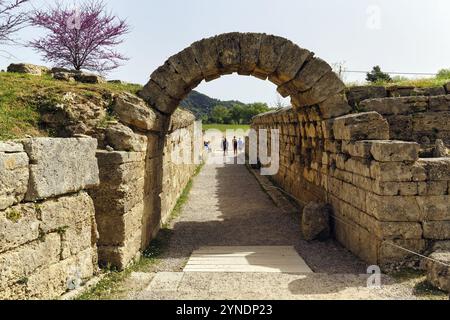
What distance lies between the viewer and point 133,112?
7539 mm

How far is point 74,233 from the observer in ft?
16.9

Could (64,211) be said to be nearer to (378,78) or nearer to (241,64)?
(241,64)

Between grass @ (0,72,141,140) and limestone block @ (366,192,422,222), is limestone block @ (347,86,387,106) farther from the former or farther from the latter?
grass @ (0,72,141,140)

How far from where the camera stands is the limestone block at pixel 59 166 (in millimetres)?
4344

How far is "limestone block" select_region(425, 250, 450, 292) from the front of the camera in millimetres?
5383

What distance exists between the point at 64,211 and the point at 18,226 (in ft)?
2.94

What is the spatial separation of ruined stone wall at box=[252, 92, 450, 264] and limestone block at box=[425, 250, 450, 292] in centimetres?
66

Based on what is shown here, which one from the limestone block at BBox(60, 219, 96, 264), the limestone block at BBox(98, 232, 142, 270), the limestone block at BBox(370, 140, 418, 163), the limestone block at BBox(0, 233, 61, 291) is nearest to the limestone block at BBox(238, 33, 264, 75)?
the limestone block at BBox(370, 140, 418, 163)

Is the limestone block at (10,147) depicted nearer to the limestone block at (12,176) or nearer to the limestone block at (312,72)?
the limestone block at (12,176)

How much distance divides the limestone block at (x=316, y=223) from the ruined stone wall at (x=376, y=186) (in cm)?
19

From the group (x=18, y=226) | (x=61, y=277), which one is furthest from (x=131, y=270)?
(x=18, y=226)

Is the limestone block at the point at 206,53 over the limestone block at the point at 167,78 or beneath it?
over

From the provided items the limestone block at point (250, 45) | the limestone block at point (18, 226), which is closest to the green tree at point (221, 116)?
the limestone block at point (250, 45)

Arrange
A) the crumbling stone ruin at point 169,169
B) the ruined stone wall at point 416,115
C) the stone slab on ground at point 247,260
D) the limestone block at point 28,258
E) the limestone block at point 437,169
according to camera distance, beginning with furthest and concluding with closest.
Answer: the ruined stone wall at point 416,115, the stone slab on ground at point 247,260, the limestone block at point 437,169, the crumbling stone ruin at point 169,169, the limestone block at point 28,258
